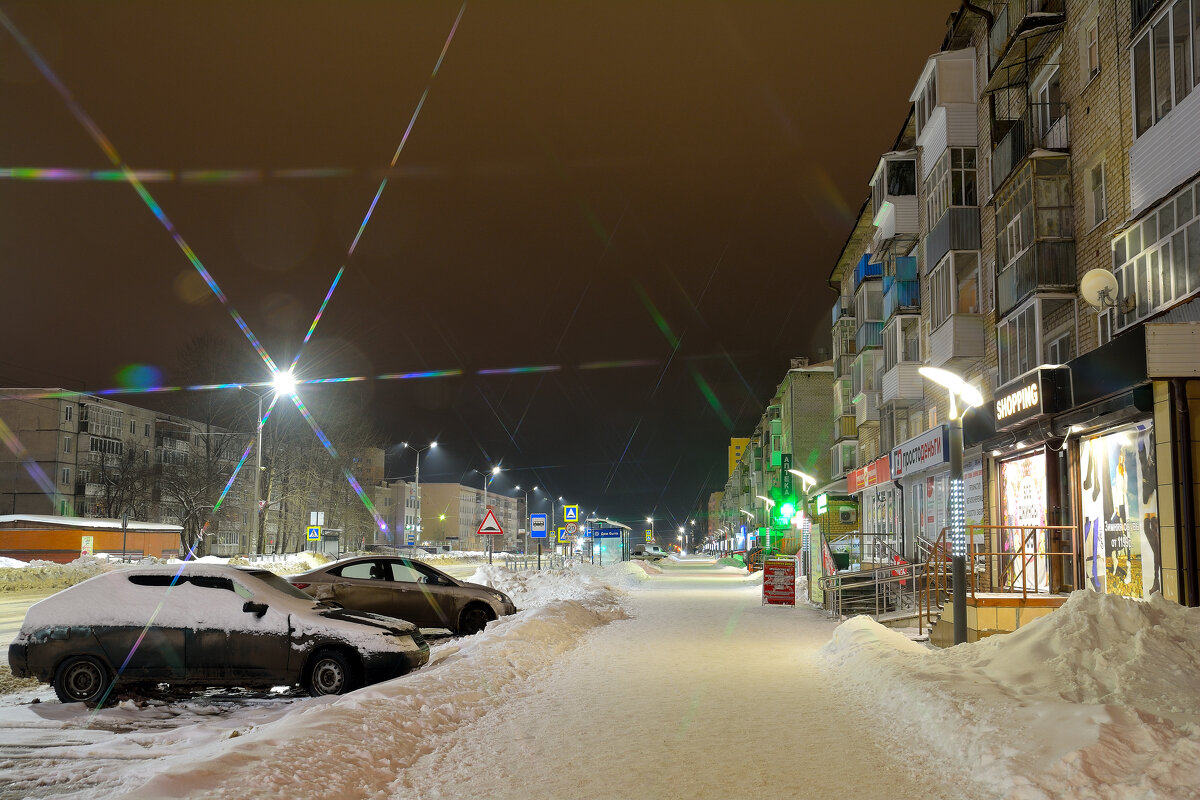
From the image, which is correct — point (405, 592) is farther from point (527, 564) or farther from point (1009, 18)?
point (527, 564)

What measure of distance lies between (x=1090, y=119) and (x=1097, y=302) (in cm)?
498

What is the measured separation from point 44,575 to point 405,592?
74.9 ft

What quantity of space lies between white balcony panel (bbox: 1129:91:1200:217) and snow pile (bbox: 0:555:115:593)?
97.9 feet

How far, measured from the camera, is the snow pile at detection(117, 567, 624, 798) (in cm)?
598

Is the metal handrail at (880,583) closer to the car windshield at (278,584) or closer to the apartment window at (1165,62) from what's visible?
the apartment window at (1165,62)

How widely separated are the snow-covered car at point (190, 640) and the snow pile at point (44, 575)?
2227cm

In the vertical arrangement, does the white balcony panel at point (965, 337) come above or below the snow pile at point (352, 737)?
above

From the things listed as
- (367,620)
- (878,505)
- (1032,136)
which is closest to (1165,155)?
(1032,136)

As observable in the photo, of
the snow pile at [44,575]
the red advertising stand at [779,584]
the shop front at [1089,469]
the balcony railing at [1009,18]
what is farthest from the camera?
the snow pile at [44,575]

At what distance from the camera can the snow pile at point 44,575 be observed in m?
31.3

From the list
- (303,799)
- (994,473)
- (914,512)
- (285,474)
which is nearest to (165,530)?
(285,474)

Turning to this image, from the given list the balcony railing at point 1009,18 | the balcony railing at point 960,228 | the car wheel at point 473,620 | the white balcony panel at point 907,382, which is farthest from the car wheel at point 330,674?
the white balcony panel at point 907,382

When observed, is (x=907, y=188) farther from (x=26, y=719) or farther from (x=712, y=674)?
(x=26, y=719)

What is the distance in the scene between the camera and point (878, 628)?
14742mm
